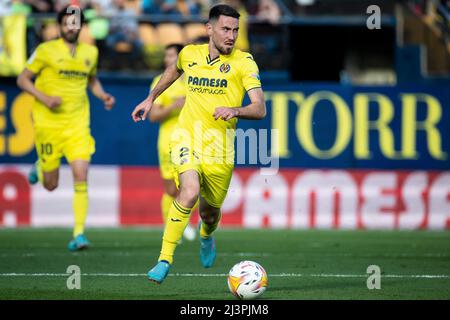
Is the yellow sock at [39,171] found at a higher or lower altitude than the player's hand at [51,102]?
lower

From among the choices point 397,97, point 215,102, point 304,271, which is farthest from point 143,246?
point 397,97

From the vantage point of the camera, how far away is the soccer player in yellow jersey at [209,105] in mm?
8977

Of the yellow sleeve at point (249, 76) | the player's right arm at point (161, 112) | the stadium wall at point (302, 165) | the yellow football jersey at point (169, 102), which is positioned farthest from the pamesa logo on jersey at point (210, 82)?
the stadium wall at point (302, 165)

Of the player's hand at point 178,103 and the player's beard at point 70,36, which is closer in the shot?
the player's beard at point 70,36

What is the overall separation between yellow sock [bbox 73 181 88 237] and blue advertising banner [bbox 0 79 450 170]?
5.45m

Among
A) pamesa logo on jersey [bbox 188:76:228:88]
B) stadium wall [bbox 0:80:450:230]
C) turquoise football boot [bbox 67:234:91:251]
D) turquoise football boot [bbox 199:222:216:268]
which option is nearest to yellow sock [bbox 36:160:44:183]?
turquoise football boot [bbox 67:234:91:251]

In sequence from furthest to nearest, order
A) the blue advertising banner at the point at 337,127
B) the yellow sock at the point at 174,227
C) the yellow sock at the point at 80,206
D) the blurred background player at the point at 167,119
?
1. the blue advertising banner at the point at 337,127
2. the blurred background player at the point at 167,119
3. the yellow sock at the point at 80,206
4. the yellow sock at the point at 174,227

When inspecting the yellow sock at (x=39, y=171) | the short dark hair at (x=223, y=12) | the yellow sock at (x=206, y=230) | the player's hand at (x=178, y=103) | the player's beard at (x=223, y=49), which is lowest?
the yellow sock at (x=206, y=230)

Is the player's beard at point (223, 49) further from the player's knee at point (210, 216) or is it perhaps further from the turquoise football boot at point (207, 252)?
the turquoise football boot at point (207, 252)

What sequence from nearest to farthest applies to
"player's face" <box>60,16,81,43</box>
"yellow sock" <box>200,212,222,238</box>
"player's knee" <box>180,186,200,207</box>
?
"player's knee" <box>180,186,200,207</box>
"yellow sock" <box>200,212,222,238</box>
"player's face" <box>60,16,81,43</box>

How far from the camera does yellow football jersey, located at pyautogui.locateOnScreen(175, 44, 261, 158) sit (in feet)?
30.4

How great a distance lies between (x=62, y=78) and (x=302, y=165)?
6.44 metres

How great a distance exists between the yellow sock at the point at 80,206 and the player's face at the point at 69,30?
1.77 meters

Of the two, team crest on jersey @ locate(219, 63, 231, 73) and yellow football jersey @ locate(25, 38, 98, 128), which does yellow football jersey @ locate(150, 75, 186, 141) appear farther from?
team crest on jersey @ locate(219, 63, 231, 73)
